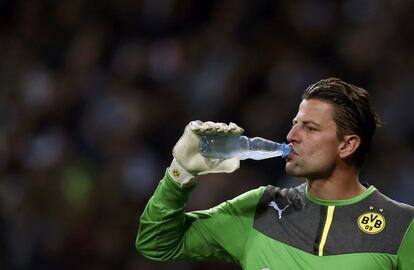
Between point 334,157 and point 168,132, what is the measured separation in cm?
326

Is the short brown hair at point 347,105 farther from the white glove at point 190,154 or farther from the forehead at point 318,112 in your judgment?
the white glove at point 190,154

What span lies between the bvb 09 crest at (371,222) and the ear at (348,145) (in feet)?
0.76

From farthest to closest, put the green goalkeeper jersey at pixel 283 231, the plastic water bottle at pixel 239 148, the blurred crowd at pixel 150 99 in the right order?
the blurred crowd at pixel 150 99 < the plastic water bottle at pixel 239 148 < the green goalkeeper jersey at pixel 283 231

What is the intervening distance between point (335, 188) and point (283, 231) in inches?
9.5

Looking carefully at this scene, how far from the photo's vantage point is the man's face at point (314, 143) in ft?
11.1

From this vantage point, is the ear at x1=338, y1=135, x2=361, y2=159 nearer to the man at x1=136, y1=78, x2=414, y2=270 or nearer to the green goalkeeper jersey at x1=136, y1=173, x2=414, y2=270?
the man at x1=136, y1=78, x2=414, y2=270

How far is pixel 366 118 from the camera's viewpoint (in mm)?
3453

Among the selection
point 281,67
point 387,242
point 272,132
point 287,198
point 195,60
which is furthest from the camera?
point 195,60

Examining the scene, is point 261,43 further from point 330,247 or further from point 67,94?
point 330,247

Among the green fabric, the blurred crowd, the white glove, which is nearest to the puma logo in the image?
the green fabric

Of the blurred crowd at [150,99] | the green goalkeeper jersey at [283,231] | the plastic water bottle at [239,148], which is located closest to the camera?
the green goalkeeper jersey at [283,231]

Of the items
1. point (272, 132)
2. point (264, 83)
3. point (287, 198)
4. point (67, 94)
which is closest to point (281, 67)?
point (264, 83)

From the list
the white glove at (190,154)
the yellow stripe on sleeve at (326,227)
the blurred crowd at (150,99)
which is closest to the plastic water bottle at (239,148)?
the white glove at (190,154)

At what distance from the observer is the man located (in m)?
3.30
